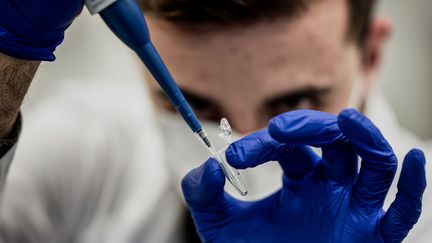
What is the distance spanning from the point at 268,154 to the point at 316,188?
0.09m

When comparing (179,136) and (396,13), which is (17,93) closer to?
(179,136)

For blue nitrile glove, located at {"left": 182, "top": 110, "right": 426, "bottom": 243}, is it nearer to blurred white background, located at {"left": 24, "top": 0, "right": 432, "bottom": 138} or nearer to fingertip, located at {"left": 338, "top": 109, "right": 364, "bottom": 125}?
fingertip, located at {"left": 338, "top": 109, "right": 364, "bottom": 125}

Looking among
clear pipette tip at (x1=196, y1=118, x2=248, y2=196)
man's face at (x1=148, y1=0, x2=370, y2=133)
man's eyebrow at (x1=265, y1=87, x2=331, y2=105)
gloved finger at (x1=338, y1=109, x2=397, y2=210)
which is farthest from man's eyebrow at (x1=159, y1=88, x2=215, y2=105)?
gloved finger at (x1=338, y1=109, x2=397, y2=210)

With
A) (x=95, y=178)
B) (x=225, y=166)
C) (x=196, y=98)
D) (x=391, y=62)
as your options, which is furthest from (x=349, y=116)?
(x=391, y=62)

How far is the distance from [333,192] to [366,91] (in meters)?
0.59

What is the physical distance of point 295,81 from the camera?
1.02 metres

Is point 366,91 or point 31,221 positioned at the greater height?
point 31,221

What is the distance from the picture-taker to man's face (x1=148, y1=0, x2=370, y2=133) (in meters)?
1.00

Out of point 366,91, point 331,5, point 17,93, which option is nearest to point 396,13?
point 366,91

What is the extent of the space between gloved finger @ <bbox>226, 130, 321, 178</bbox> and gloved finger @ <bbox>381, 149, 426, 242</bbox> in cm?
13

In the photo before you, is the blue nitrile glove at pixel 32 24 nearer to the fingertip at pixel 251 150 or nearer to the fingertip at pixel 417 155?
the fingertip at pixel 251 150

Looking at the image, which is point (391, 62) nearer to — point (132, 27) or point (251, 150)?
point (251, 150)

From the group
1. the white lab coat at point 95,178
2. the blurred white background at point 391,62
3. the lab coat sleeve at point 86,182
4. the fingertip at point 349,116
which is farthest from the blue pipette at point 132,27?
the blurred white background at point 391,62

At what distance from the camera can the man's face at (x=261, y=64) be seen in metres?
1.00
